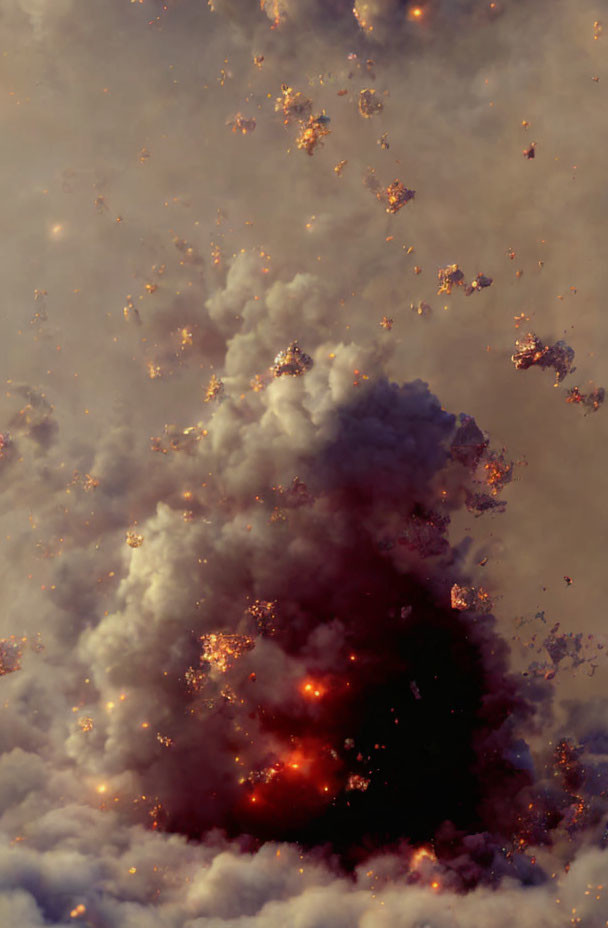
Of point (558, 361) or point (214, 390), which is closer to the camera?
point (558, 361)

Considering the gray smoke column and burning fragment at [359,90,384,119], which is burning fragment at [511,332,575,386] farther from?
burning fragment at [359,90,384,119]

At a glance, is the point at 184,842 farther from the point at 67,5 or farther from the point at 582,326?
the point at 67,5

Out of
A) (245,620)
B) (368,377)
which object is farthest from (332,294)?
(245,620)

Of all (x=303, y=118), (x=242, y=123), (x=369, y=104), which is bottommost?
(x=369, y=104)

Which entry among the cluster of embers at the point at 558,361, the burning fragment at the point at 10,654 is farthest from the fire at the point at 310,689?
the cluster of embers at the point at 558,361

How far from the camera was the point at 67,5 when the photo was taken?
36625mm

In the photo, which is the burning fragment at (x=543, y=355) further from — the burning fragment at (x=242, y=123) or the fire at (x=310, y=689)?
the fire at (x=310, y=689)

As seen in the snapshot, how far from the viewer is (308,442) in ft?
115

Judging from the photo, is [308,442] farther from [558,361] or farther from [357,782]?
[357,782]

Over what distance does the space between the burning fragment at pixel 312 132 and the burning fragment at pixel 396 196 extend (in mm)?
5697

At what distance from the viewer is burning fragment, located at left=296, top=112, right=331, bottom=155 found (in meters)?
35.7

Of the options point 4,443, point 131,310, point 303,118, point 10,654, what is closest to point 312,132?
point 303,118

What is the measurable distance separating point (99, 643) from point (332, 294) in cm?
2769

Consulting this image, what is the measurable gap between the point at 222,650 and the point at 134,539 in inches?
373
